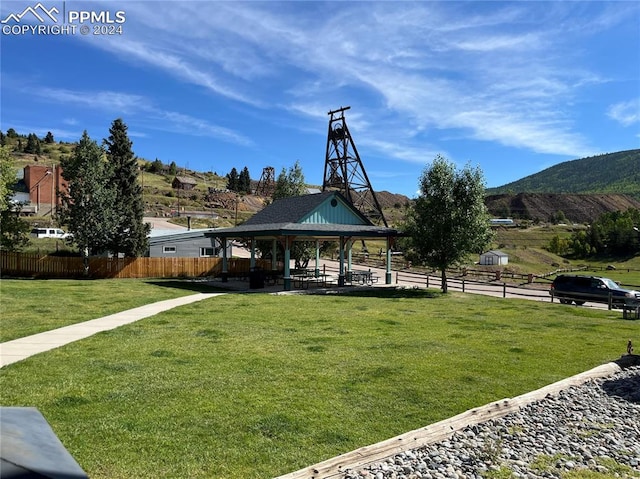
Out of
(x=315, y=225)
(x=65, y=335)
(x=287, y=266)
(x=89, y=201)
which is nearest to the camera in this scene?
(x=65, y=335)

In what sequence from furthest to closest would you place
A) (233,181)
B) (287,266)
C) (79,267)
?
(233,181) < (79,267) < (287,266)

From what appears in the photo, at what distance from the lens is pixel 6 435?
2.36m

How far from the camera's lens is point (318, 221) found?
89.6 feet

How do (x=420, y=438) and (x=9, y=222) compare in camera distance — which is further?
(x=9, y=222)

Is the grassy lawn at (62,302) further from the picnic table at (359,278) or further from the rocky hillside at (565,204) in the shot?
the rocky hillside at (565,204)

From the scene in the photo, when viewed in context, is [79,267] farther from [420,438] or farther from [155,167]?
[155,167]

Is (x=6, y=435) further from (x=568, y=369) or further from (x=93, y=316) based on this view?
(x=93, y=316)

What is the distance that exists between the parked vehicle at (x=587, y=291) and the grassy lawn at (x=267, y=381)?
784 centimetres

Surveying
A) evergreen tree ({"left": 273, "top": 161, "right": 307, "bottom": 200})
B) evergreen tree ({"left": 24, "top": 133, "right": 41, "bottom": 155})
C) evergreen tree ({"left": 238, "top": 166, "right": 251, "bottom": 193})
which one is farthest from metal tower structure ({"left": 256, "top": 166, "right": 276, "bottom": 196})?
evergreen tree ({"left": 273, "top": 161, "right": 307, "bottom": 200})

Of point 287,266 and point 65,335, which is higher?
point 287,266

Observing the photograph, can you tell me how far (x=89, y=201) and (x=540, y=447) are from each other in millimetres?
31264

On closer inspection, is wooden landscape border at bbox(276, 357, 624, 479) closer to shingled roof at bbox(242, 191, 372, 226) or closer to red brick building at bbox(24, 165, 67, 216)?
shingled roof at bbox(242, 191, 372, 226)

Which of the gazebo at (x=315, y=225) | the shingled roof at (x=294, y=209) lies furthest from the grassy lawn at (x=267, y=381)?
the shingled roof at (x=294, y=209)

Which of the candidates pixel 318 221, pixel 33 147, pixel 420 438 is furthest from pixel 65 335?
pixel 33 147
